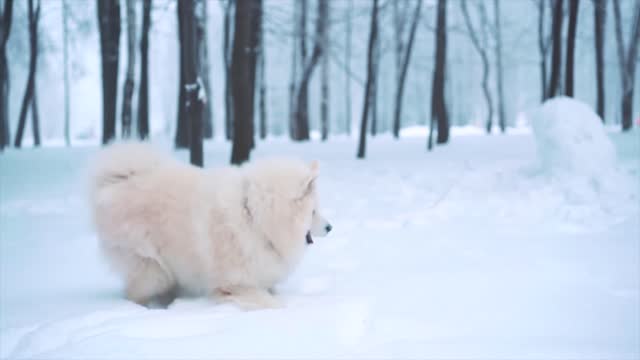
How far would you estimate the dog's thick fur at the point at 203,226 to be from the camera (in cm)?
438

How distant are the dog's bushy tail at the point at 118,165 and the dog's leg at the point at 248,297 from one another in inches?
43.4

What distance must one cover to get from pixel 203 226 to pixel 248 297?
613mm

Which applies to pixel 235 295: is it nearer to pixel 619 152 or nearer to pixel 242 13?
pixel 242 13

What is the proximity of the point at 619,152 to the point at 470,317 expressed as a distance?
10.8 metres

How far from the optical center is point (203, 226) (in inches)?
173

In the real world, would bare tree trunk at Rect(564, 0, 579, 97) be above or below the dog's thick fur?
above

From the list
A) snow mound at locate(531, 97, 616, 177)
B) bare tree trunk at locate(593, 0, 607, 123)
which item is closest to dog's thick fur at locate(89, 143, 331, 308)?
snow mound at locate(531, 97, 616, 177)

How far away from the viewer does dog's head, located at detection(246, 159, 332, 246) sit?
441 centimetres

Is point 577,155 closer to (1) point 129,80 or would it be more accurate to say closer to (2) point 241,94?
(2) point 241,94

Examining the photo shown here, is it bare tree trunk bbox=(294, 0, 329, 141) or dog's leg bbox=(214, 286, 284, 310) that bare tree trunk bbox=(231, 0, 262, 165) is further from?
bare tree trunk bbox=(294, 0, 329, 141)

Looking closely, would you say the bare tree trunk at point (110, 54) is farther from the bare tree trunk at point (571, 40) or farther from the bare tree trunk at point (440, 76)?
the bare tree trunk at point (571, 40)

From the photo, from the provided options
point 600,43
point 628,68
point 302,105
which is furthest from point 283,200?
point 628,68

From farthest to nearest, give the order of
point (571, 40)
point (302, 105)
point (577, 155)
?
1. point (302, 105)
2. point (571, 40)
3. point (577, 155)

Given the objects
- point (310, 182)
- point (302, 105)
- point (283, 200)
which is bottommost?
point (283, 200)
